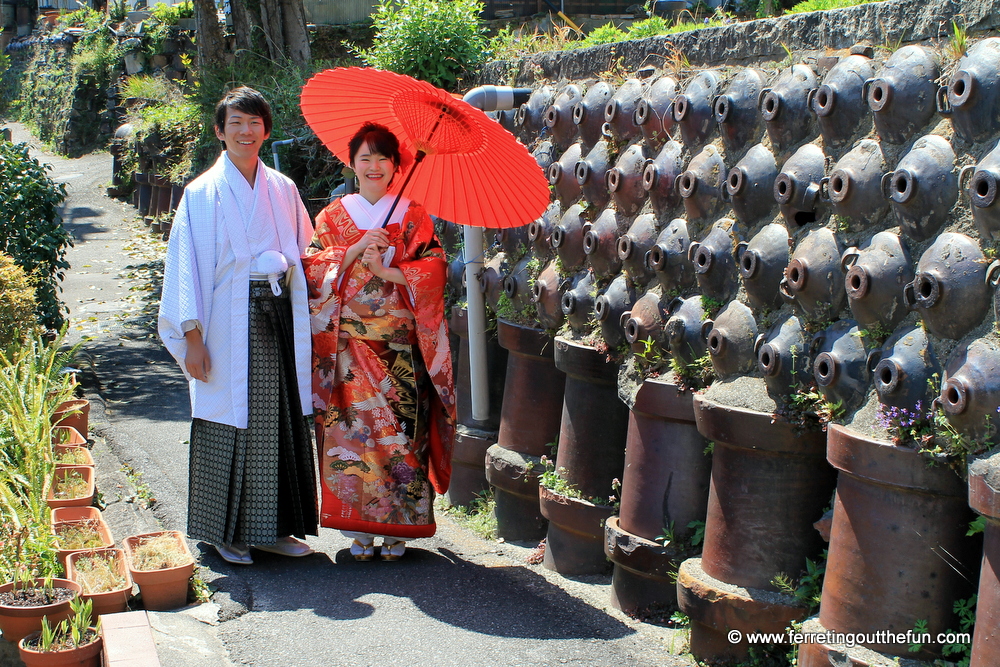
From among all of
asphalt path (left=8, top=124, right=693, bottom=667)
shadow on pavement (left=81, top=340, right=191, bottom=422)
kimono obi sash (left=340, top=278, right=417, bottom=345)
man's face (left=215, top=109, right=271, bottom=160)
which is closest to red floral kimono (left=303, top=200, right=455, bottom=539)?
kimono obi sash (left=340, top=278, right=417, bottom=345)

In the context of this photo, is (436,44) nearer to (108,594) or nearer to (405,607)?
(405,607)

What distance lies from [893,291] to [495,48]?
3.77 metres

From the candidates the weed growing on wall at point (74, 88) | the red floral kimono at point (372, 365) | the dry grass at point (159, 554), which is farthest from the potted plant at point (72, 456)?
the weed growing on wall at point (74, 88)

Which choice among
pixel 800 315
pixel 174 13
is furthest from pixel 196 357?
pixel 174 13

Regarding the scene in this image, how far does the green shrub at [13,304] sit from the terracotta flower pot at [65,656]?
2802 millimetres

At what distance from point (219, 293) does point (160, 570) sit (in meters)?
1.13

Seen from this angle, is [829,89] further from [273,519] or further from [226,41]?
[226,41]

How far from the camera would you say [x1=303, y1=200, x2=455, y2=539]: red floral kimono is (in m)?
4.12

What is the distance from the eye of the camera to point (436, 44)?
5.79m

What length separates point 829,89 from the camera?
303 cm

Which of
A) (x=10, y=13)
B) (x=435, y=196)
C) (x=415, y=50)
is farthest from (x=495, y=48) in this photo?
(x=10, y=13)

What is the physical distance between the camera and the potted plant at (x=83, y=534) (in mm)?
3775

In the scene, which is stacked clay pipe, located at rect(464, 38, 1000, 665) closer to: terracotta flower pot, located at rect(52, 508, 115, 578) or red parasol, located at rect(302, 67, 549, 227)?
red parasol, located at rect(302, 67, 549, 227)

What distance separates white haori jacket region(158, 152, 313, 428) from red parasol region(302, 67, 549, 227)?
1.61 feet
